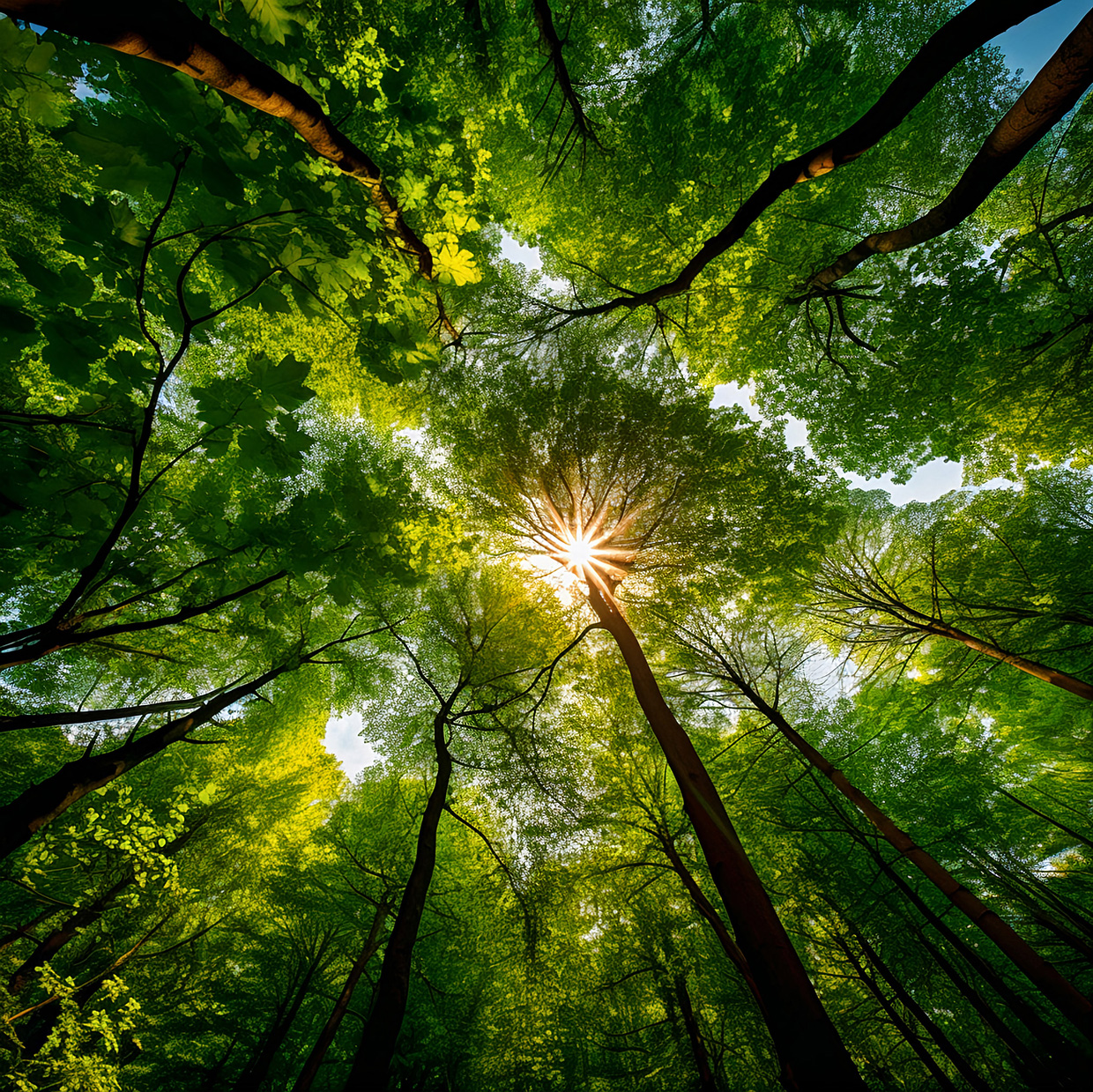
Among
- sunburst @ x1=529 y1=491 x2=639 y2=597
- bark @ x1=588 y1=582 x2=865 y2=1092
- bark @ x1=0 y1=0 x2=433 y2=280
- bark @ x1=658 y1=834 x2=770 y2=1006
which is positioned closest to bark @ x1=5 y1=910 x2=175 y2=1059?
bark @ x1=658 y1=834 x2=770 y2=1006

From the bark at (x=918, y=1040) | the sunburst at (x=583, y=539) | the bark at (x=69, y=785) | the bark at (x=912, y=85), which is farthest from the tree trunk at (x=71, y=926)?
the bark at (x=918, y=1040)

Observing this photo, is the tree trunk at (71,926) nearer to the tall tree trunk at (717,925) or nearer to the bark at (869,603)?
the tall tree trunk at (717,925)

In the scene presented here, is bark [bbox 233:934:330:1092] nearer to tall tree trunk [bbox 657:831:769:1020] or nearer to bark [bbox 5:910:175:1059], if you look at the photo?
bark [bbox 5:910:175:1059]

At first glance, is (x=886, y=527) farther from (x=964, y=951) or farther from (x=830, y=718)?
(x=964, y=951)

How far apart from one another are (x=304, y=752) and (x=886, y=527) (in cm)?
1404

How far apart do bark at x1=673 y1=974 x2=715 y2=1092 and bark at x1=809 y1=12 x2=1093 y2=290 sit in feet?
38.1

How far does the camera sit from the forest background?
13.5ft

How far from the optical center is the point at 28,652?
126cm

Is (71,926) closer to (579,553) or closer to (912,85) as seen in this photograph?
(579,553)

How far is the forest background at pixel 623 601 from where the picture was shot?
4.11 metres

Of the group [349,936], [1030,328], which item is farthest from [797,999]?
[349,936]

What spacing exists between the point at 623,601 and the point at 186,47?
25.2ft

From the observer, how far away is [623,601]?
26.1ft

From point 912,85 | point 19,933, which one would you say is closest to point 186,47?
point 912,85
